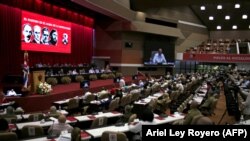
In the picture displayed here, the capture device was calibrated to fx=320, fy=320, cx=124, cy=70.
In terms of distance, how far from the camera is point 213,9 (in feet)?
118

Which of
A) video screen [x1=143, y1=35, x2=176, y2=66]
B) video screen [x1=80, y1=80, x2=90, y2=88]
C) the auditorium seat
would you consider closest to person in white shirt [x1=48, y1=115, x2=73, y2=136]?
the auditorium seat

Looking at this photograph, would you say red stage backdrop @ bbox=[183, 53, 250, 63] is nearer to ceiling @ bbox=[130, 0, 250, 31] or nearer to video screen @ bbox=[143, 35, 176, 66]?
video screen @ bbox=[143, 35, 176, 66]

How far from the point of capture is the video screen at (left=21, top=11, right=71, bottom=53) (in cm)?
1897

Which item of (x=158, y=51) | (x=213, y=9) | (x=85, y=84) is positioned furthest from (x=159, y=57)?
(x=85, y=84)

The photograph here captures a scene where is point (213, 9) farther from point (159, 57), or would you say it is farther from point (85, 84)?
point (85, 84)

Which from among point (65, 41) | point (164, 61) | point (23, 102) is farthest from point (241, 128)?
point (164, 61)

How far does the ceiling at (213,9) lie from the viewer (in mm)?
31875

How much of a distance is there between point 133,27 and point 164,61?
558cm

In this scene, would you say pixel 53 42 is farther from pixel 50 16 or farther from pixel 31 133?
pixel 31 133

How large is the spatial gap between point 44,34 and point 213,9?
22162mm

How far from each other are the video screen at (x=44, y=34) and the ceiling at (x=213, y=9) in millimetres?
11136

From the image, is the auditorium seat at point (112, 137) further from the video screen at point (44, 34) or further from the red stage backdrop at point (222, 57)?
the red stage backdrop at point (222, 57)

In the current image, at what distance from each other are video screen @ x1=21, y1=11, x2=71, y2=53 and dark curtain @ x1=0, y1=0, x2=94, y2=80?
0.34 m

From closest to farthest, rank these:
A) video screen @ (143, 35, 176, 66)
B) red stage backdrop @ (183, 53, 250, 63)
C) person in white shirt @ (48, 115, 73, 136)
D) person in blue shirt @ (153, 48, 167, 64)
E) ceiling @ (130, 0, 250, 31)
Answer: person in white shirt @ (48, 115, 73, 136) < red stage backdrop @ (183, 53, 250, 63) < video screen @ (143, 35, 176, 66) < person in blue shirt @ (153, 48, 167, 64) < ceiling @ (130, 0, 250, 31)
